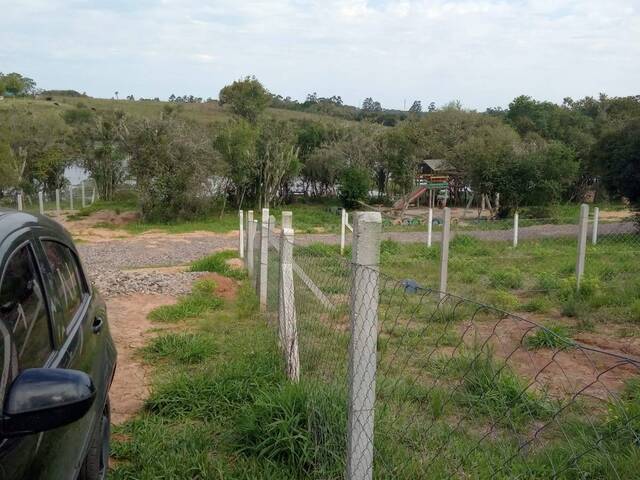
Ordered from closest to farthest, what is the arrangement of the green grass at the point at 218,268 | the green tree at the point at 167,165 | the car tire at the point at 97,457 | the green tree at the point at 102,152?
the car tire at the point at 97,457 → the green grass at the point at 218,268 → the green tree at the point at 167,165 → the green tree at the point at 102,152

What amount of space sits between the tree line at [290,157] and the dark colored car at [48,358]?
20.8 m

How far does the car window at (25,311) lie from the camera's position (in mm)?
2145

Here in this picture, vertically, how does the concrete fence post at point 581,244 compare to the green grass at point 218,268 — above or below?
above

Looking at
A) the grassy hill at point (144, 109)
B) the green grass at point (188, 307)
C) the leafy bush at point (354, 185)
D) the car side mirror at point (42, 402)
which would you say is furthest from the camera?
the grassy hill at point (144, 109)

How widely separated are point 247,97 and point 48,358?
43790 millimetres

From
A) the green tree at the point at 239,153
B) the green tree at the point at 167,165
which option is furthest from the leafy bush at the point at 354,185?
the green tree at the point at 167,165

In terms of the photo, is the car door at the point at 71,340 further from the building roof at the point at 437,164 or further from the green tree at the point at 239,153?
the building roof at the point at 437,164

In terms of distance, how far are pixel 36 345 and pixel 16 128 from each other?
32948mm

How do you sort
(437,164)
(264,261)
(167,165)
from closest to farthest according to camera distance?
(264,261), (167,165), (437,164)

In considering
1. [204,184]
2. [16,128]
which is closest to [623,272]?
[204,184]

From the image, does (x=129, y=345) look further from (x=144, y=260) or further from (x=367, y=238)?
(x=144, y=260)

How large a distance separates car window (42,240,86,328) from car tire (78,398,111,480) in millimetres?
609

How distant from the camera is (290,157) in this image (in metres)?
33.1

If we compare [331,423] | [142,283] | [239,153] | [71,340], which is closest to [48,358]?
[71,340]
